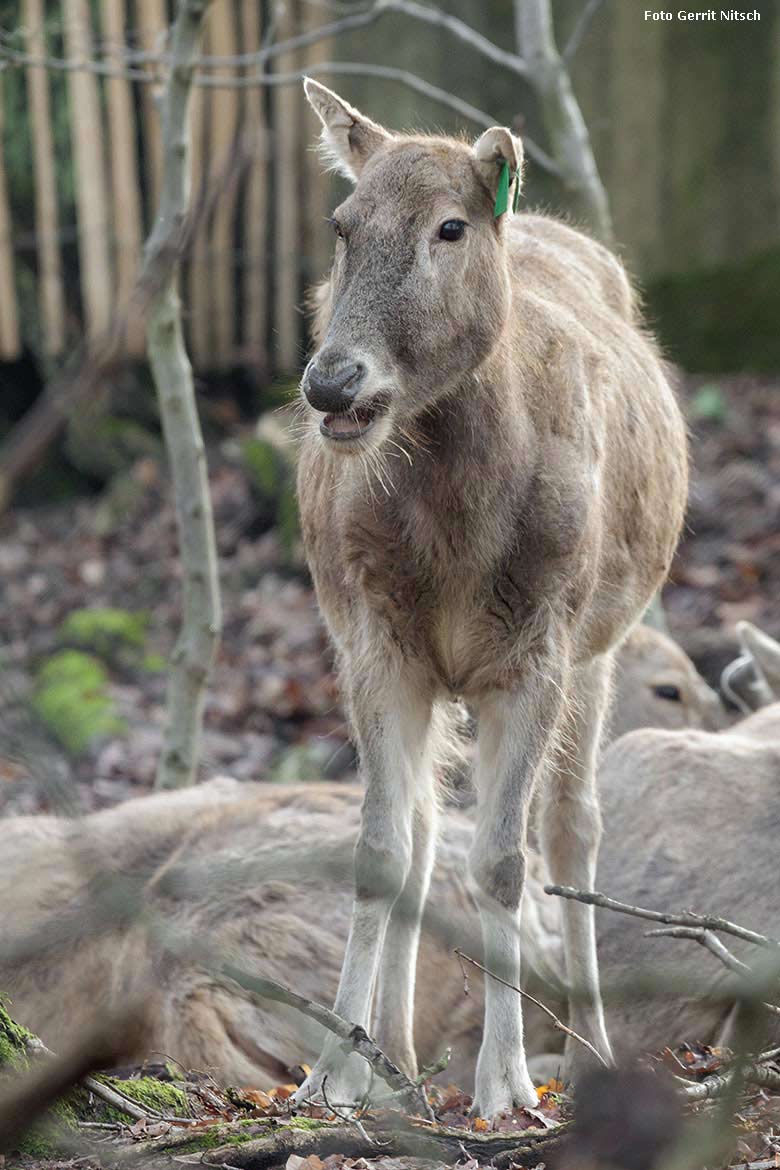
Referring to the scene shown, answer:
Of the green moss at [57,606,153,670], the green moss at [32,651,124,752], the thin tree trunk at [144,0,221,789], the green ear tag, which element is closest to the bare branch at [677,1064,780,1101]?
the green ear tag

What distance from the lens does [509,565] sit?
4707 millimetres

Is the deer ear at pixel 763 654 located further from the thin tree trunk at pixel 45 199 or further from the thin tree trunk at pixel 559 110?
the thin tree trunk at pixel 45 199

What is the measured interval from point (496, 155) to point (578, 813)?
2.38 meters

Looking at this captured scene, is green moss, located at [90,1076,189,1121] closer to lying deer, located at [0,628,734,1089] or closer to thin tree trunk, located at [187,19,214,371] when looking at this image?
lying deer, located at [0,628,734,1089]

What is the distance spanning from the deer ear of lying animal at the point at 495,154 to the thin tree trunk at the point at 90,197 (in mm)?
8743

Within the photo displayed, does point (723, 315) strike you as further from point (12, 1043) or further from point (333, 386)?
point (12, 1043)

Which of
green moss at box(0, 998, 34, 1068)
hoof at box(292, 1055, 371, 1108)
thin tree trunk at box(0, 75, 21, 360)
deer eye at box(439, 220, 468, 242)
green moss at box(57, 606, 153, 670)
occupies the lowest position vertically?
green moss at box(57, 606, 153, 670)

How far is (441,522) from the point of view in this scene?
471 cm

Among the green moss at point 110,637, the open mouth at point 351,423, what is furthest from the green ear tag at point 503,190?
the green moss at point 110,637

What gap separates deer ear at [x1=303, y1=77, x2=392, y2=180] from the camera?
4.93 metres

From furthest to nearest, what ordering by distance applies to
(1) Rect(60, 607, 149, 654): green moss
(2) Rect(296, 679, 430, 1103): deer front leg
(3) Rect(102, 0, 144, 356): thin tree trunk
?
(3) Rect(102, 0, 144, 356): thin tree trunk → (1) Rect(60, 607, 149, 654): green moss → (2) Rect(296, 679, 430, 1103): deer front leg

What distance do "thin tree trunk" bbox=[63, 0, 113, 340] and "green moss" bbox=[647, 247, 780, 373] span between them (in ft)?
15.5

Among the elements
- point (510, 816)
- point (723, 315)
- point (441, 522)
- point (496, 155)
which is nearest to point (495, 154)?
point (496, 155)

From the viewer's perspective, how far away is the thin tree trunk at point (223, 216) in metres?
13.4
